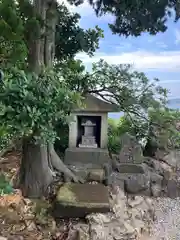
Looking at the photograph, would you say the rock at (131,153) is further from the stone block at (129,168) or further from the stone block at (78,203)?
the stone block at (78,203)

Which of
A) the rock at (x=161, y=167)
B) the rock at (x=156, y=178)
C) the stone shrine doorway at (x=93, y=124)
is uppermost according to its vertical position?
the stone shrine doorway at (x=93, y=124)

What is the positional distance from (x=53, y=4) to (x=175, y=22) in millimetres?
1367

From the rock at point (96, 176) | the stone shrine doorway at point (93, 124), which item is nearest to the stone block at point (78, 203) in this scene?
the rock at point (96, 176)

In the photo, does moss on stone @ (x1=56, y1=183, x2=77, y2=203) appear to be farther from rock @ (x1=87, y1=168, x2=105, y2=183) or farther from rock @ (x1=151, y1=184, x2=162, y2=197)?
rock @ (x1=151, y1=184, x2=162, y2=197)

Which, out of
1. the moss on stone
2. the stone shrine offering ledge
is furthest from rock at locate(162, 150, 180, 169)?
the moss on stone

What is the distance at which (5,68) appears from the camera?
1.67 meters

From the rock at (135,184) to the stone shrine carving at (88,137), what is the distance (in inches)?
24.1

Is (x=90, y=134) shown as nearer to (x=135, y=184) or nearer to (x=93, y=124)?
(x=93, y=124)

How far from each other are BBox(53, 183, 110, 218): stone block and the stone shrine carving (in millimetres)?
849

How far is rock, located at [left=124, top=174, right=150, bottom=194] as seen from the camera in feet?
11.2

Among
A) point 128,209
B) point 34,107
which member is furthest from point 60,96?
point 128,209

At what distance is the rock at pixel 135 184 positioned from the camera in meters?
3.43

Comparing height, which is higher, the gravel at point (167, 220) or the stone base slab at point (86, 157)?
the stone base slab at point (86, 157)

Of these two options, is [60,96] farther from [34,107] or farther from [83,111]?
[83,111]
